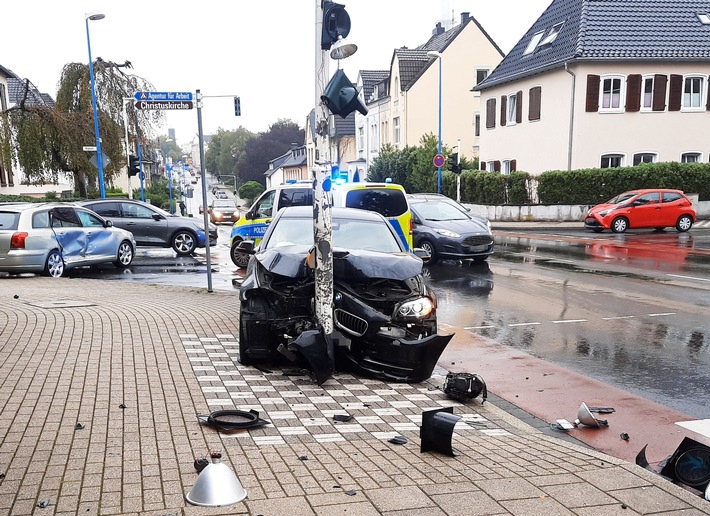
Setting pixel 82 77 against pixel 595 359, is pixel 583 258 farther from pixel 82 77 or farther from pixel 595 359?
pixel 82 77

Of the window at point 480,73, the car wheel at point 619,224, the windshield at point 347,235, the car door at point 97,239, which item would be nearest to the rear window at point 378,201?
the windshield at point 347,235

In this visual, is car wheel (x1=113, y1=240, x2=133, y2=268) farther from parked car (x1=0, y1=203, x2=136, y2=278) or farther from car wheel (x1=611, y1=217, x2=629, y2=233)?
car wheel (x1=611, y1=217, x2=629, y2=233)

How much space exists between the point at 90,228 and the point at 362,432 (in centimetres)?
1232

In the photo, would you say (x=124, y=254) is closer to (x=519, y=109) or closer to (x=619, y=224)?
(x=619, y=224)

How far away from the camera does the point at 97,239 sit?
605 inches

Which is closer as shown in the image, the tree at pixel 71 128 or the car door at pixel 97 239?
the car door at pixel 97 239

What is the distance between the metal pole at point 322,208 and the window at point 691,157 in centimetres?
3046

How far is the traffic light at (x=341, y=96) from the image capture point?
611 centimetres

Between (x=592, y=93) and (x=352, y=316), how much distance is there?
2810 centimetres

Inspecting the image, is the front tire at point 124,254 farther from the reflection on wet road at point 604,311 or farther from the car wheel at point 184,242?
the reflection on wet road at point 604,311

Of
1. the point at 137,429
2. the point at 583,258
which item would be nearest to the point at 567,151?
the point at 583,258

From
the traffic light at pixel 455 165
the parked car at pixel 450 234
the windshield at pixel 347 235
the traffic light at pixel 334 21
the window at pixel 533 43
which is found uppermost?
the window at pixel 533 43

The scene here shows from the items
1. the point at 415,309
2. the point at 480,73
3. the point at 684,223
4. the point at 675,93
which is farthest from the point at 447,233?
the point at 480,73

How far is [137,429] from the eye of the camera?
4.54 metres
